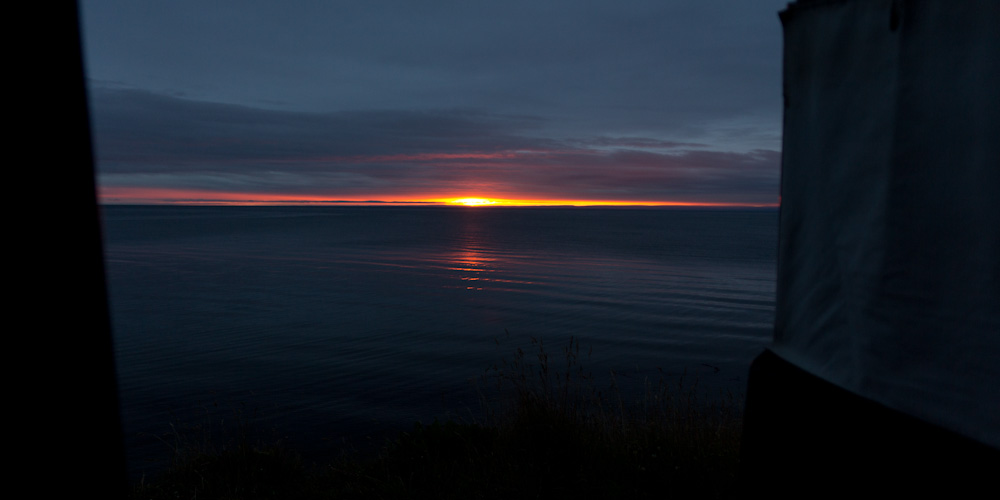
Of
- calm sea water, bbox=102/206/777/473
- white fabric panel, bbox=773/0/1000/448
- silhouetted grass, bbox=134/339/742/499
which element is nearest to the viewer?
white fabric panel, bbox=773/0/1000/448

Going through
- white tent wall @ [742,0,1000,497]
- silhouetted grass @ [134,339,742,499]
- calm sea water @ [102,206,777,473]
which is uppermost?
white tent wall @ [742,0,1000,497]

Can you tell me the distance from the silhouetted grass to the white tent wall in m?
1.95

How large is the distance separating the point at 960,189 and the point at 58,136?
3073 mm

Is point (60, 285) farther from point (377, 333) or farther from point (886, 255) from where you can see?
point (377, 333)

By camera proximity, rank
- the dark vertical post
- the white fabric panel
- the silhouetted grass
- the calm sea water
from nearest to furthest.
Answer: the dark vertical post < the white fabric panel < the silhouetted grass < the calm sea water

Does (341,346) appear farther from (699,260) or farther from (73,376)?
(699,260)

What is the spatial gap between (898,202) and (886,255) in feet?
0.81

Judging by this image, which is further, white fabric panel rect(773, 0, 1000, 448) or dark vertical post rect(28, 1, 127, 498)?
white fabric panel rect(773, 0, 1000, 448)

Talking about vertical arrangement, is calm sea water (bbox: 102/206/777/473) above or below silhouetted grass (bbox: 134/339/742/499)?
below

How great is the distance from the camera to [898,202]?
7.77ft

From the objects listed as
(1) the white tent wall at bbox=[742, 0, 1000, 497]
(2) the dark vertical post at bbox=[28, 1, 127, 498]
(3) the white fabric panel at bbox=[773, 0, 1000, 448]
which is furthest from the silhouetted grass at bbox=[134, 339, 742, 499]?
(2) the dark vertical post at bbox=[28, 1, 127, 498]

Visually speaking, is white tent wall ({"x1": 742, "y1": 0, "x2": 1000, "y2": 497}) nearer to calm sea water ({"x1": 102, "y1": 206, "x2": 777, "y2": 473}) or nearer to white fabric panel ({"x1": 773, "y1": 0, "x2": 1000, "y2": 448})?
white fabric panel ({"x1": 773, "y1": 0, "x2": 1000, "y2": 448})

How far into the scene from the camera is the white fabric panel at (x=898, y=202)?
6.93 ft

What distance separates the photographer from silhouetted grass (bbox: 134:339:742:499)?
461 centimetres
